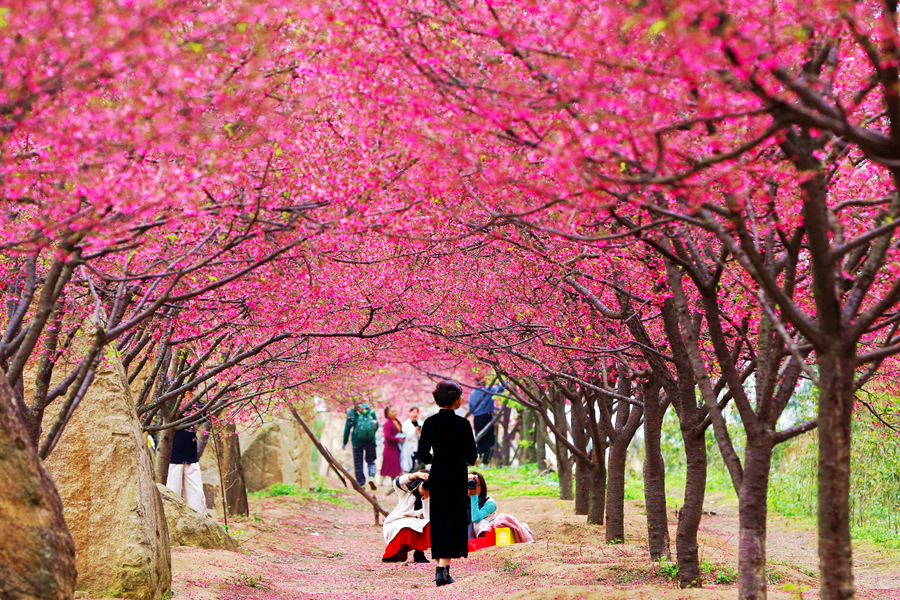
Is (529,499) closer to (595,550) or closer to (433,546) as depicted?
(595,550)

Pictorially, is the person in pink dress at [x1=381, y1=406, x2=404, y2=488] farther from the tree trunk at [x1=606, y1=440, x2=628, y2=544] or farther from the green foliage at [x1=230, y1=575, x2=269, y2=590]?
the green foliage at [x1=230, y1=575, x2=269, y2=590]

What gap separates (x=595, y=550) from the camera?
10789mm

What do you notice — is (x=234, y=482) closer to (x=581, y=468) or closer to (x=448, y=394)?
(x=581, y=468)

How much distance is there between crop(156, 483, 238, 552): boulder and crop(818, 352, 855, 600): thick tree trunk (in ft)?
28.8

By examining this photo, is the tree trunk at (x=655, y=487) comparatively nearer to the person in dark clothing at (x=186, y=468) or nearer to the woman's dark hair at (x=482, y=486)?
the woman's dark hair at (x=482, y=486)

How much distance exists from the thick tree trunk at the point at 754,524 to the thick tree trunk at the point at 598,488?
250 inches

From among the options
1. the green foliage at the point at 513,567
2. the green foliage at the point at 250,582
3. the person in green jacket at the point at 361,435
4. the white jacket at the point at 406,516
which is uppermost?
the person in green jacket at the point at 361,435

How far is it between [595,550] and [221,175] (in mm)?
7291

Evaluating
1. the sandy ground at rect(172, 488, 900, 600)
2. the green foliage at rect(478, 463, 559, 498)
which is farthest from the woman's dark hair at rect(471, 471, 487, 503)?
the green foliage at rect(478, 463, 559, 498)

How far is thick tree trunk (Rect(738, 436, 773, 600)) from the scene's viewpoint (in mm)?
5414

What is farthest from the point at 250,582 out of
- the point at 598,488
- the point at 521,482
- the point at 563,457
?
the point at 521,482

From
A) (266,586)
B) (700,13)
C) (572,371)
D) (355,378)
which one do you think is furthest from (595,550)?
(700,13)

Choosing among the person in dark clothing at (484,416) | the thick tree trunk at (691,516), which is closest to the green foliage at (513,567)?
the thick tree trunk at (691,516)

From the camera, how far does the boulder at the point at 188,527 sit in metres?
11.5
